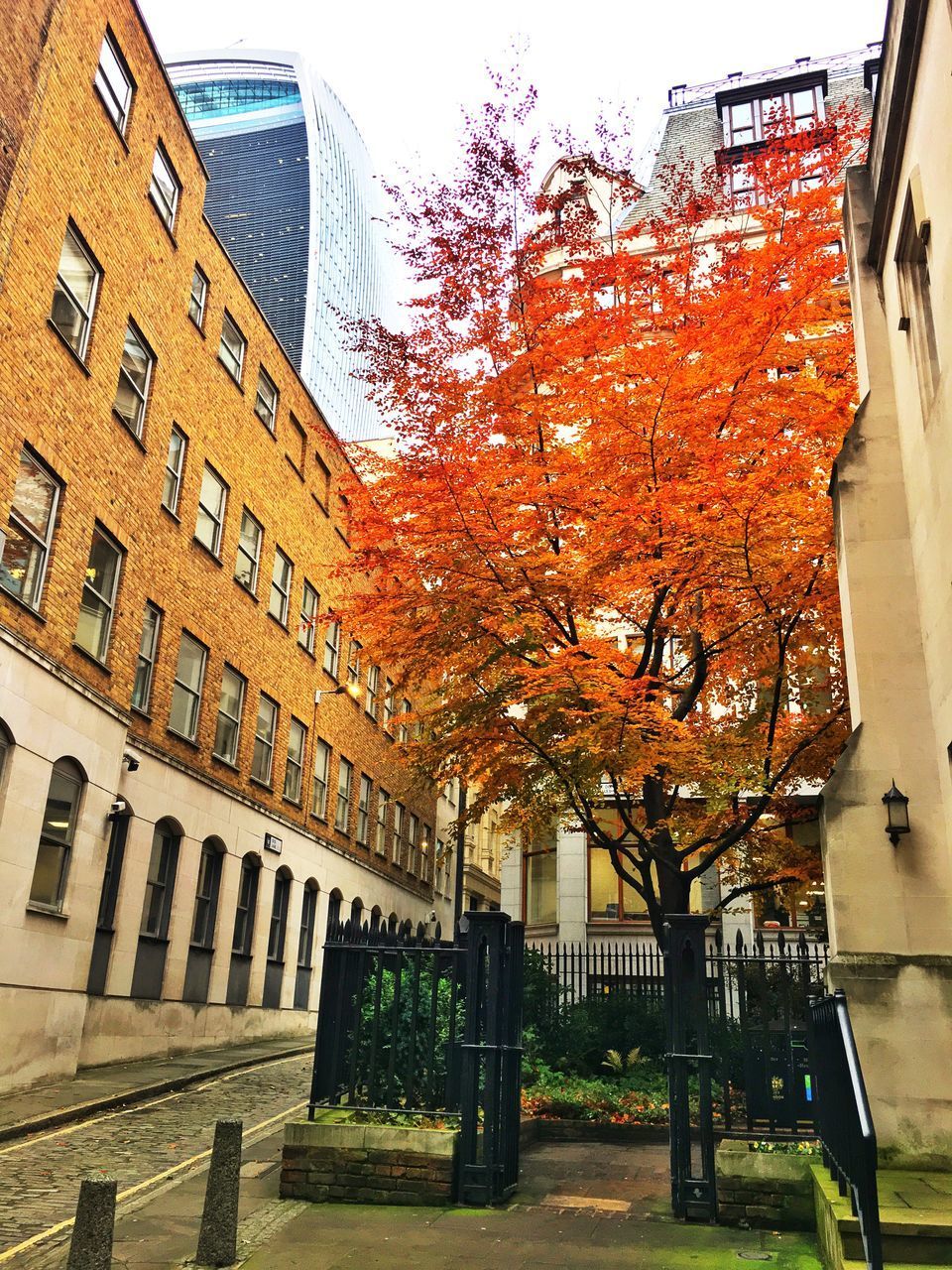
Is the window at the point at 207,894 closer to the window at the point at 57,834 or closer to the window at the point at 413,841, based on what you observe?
the window at the point at 57,834

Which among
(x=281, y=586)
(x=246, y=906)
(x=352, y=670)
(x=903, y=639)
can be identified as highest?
(x=281, y=586)

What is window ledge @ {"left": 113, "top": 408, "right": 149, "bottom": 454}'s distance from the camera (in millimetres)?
18141

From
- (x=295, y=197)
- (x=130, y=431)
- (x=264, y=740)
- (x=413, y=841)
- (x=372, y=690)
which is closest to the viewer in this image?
(x=130, y=431)

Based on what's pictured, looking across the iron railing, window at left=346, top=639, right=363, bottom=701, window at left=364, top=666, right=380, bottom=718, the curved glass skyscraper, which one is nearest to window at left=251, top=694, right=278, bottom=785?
window at left=346, top=639, right=363, bottom=701

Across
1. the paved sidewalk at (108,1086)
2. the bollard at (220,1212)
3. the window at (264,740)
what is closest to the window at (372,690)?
the window at (264,740)

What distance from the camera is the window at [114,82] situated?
17859 millimetres

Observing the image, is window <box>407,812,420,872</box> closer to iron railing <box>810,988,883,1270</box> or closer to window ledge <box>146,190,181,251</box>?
window ledge <box>146,190,181,251</box>

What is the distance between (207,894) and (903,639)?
17441mm

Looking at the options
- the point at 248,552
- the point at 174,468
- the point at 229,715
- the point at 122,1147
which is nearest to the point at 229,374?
the point at 174,468

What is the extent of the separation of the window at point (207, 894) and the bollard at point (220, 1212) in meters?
15.4

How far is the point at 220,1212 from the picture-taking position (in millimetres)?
6664

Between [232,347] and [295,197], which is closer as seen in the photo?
[232,347]

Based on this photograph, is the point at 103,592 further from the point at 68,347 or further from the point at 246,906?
the point at 246,906

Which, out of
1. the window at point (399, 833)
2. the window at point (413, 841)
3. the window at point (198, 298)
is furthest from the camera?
the window at point (413, 841)
